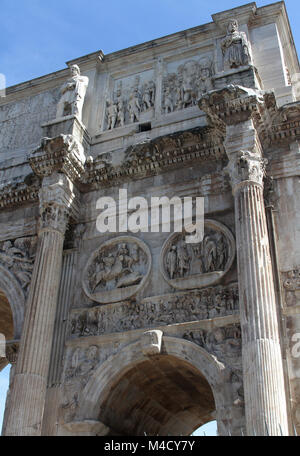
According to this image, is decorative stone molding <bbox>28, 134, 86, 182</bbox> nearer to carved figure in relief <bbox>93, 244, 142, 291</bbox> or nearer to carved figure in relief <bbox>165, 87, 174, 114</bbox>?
carved figure in relief <bbox>93, 244, 142, 291</bbox>

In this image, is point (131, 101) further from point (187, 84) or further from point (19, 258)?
point (19, 258)

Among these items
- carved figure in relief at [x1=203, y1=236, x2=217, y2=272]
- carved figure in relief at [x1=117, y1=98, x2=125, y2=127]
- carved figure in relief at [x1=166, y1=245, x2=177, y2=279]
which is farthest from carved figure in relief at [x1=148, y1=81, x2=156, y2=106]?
carved figure in relief at [x1=203, y1=236, x2=217, y2=272]

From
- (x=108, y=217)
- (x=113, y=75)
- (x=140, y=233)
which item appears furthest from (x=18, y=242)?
(x=113, y=75)

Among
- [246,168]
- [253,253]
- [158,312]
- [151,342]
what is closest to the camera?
[253,253]

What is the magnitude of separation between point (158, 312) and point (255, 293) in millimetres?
2225

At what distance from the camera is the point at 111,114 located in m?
14.1

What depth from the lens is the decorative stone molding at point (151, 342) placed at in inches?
392

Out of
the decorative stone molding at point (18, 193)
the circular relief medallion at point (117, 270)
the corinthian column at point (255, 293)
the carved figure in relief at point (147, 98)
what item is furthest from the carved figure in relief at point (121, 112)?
the corinthian column at point (255, 293)

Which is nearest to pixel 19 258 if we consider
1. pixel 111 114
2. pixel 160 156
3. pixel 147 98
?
pixel 160 156

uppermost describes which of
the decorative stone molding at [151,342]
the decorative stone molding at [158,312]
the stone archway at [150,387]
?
the decorative stone molding at [158,312]

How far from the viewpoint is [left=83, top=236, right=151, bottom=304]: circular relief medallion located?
11172 millimetres

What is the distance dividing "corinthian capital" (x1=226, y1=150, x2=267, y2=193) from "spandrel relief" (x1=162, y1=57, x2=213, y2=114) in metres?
3.19

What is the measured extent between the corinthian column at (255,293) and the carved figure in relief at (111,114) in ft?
12.9

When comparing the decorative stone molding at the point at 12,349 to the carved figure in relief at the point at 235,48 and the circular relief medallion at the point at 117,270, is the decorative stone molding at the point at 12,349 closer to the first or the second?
the circular relief medallion at the point at 117,270
